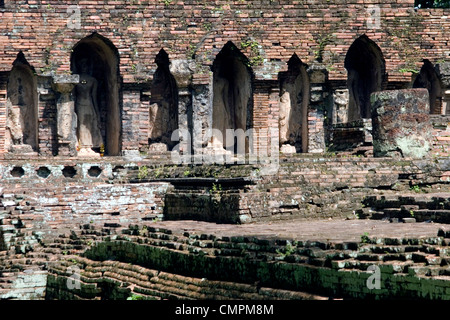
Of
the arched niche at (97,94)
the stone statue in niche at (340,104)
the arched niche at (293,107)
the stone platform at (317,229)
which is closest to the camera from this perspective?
the stone platform at (317,229)

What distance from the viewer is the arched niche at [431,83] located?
81.6 ft

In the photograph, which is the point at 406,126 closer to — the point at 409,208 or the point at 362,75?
the point at 409,208

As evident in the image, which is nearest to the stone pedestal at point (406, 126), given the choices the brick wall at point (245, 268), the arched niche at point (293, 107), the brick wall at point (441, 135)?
the brick wall at point (441, 135)

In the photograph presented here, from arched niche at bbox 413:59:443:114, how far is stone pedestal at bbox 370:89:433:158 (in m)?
5.13

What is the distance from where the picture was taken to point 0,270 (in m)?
17.4

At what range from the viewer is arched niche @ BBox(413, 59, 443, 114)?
24.9 m

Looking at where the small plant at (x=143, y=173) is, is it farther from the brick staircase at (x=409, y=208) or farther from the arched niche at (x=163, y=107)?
the brick staircase at (x=409, y=208)

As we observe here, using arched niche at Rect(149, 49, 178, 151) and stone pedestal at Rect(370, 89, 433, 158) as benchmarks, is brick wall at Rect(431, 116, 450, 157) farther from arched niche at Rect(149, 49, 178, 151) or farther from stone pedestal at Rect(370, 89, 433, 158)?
arched niche at Rect(149, 49, 178, 151)

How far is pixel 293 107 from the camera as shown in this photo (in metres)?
24.9

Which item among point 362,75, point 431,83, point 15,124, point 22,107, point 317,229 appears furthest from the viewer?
point 362,75

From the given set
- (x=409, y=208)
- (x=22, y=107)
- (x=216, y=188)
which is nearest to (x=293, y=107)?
(x=22, y=107)

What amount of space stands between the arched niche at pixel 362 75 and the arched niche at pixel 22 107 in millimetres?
7267

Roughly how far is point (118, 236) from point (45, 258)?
1465 mm

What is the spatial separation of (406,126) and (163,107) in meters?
6.79
